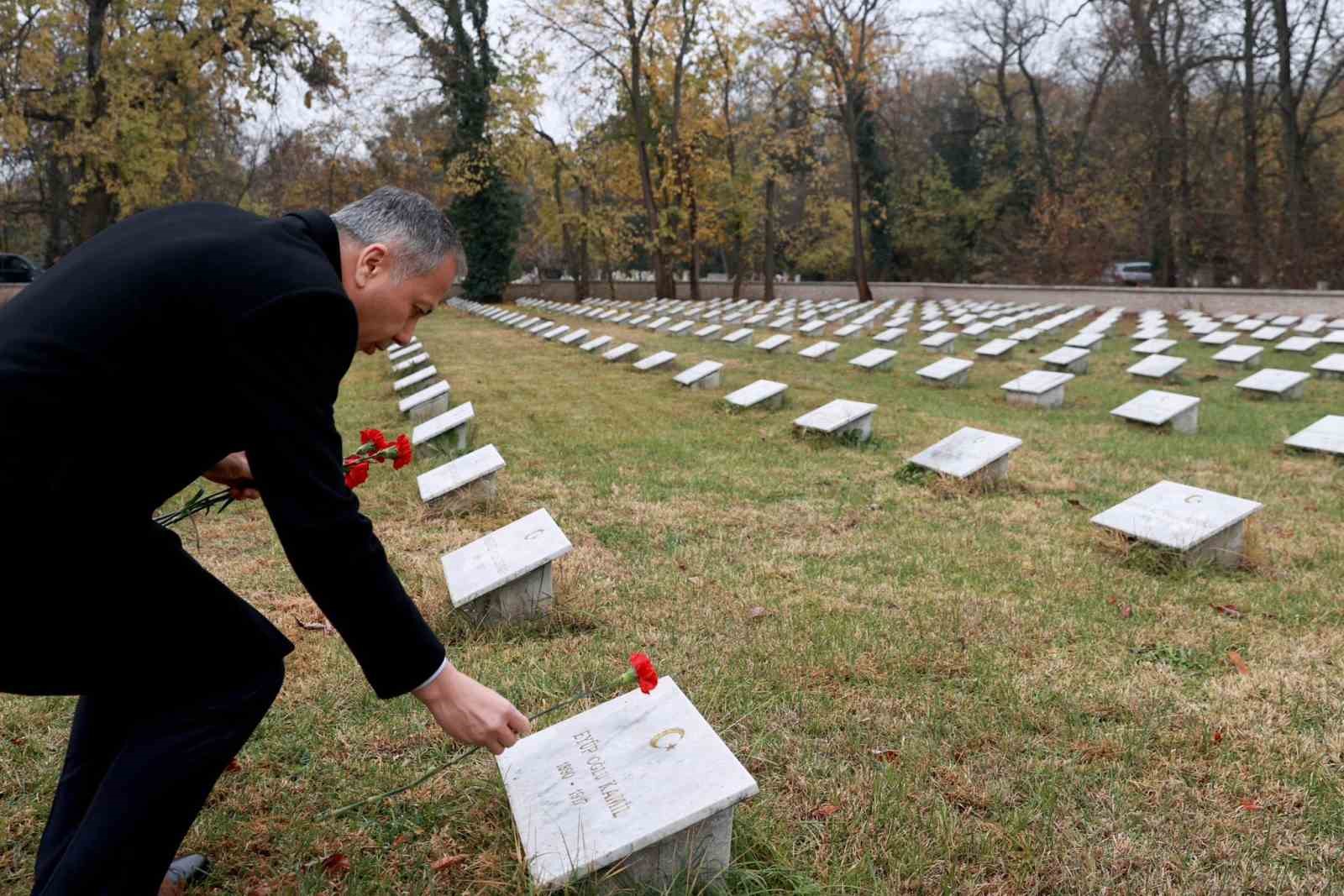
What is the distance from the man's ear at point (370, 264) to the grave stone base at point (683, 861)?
1.37 m

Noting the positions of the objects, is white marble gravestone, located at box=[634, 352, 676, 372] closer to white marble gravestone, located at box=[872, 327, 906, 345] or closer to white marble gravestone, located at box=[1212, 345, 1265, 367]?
white marble gravestone, located at box=[872, 327, 906, 345]

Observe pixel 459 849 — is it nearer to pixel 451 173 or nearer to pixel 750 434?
pixel 750 434

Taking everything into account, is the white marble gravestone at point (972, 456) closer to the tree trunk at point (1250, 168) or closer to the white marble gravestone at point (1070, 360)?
the white marble gravestone at point (1070, 360)

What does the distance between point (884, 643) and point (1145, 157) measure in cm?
2577

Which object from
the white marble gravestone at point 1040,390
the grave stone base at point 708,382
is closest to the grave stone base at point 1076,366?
the white marble gravestone at point 1040,390

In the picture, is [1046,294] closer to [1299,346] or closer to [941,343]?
[1299,346]

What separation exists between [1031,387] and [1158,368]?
2.42 m

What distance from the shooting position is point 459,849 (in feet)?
7.43

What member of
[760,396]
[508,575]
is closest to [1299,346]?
[760,396]

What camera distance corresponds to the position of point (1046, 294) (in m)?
24.8

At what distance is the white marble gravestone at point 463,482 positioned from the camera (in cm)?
531

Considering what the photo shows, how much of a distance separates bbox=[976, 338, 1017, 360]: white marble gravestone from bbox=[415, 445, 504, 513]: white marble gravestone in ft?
32.3

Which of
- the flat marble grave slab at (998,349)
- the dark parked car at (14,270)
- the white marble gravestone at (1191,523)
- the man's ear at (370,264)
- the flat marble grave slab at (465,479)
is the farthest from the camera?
the dark parked car at (14,270)

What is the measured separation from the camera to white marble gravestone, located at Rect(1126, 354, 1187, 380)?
10.9m
